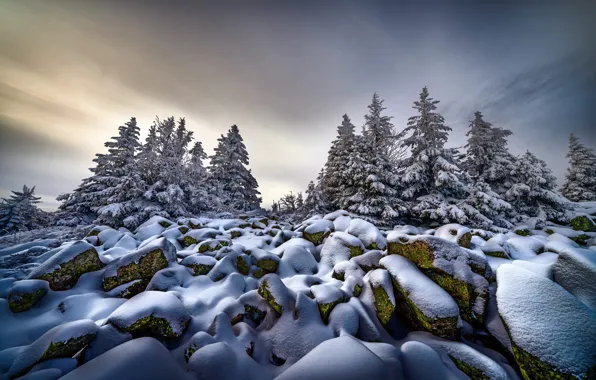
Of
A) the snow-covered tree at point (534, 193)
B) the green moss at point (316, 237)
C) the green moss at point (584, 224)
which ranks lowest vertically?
the green moss at point (316, 237)

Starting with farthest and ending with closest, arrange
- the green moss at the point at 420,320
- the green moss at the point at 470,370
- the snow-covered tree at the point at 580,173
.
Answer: the snow-covered tree at the point at 580,173 < the green moss at the point at 420,320 < the green moss at the point at 470,370

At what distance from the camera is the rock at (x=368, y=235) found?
586cm

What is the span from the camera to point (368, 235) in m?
6.12

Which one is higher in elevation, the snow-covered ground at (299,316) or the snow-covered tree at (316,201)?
the snow-covered tree at (316,201)

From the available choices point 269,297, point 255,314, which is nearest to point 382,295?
point 269,297

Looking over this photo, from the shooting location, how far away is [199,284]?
4344 millimetres

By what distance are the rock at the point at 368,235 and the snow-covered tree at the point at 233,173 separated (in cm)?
1405

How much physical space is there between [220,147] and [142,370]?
67.6 ft

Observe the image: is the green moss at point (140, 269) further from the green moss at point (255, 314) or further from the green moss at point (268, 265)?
the green moss at point (255, 314)

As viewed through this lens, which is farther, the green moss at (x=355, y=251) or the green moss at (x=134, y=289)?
the green moss at (x=355, y=251)

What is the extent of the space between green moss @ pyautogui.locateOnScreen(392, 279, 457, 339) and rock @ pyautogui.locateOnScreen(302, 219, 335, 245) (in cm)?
326

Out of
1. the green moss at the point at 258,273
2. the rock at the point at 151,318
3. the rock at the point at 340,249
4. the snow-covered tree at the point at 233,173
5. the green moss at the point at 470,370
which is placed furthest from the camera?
the snow-covered tree at the point at 233,173

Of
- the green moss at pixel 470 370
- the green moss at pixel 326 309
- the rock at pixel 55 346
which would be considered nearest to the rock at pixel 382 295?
the green moss at pixel 326 309

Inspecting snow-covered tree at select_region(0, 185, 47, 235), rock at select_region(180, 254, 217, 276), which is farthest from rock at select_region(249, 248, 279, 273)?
snow-covered tree at select_region(0, 185, 47, 235)
